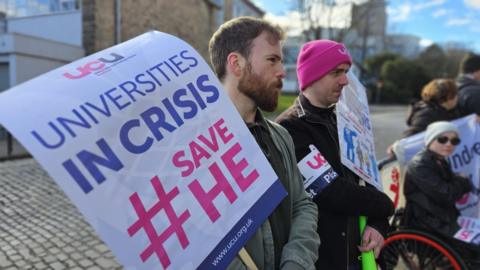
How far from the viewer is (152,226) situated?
105 cm

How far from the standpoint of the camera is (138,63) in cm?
122

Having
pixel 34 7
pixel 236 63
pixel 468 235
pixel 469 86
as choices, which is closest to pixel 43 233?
pixel 236 63

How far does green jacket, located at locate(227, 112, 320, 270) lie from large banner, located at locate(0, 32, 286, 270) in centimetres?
15

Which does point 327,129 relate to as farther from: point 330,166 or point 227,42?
point 227,42

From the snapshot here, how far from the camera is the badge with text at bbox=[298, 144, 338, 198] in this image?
6.36 ft

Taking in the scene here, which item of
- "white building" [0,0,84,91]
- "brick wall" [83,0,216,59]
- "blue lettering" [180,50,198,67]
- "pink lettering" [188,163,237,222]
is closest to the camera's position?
"pink lettering" [188,163,237,222]

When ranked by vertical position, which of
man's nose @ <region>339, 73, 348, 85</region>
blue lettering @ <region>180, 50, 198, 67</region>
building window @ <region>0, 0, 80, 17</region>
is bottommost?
man's nose @ <region>339, 73, 348, 85</region>

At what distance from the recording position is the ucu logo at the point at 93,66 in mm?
1069

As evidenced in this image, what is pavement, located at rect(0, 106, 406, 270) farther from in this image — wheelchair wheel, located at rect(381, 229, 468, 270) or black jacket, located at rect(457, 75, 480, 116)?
black jacket, located at rect(457, 75, 480, 116)

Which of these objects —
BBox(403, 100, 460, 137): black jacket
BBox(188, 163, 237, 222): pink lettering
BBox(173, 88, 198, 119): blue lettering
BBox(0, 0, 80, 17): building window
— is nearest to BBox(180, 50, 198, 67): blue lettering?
BBox(173, 88, 198, 119): blue lettering

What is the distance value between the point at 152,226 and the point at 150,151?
0.21 metres

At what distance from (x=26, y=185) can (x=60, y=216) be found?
201 centimetres

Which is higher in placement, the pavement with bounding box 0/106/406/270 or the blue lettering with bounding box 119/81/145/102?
the blue lettering with bounding box 119/81/145/102

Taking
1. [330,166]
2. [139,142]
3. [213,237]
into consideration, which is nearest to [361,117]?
[330,166]
